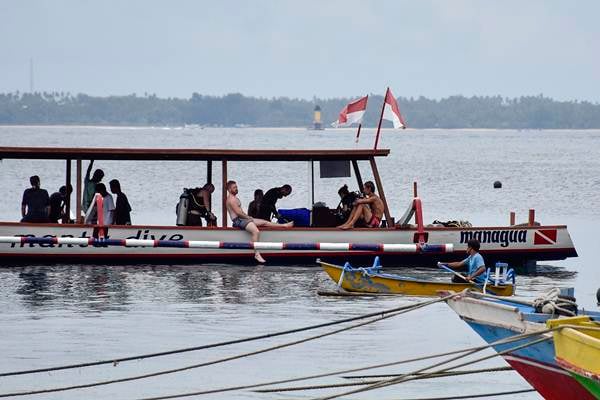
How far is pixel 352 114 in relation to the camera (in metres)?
31.3

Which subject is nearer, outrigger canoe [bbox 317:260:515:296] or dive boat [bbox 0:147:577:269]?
outrigger canoe [bbox 317:260:515:296]

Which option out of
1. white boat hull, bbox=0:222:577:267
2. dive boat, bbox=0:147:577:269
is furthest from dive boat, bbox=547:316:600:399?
white boat hull, bbox=0:222:577:267

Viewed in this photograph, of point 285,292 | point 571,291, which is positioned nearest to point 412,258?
point 285,292

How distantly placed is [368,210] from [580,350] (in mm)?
14925

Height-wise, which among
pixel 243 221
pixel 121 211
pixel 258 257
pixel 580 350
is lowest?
pixel 580 350

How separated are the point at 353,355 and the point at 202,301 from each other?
17.5 feet

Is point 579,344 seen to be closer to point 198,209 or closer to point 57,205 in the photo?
point 198,209

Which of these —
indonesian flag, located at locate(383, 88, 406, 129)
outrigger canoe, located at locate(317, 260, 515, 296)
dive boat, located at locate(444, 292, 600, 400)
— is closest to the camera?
dive boat, located at locate(444, 292, 600, 400)

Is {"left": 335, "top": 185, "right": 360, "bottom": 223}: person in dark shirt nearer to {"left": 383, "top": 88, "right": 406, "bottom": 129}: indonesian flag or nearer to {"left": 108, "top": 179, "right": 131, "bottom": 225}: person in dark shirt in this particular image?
{"left": 383, "top": 88, "right": 406, "bottom": 129}: indonesian flag

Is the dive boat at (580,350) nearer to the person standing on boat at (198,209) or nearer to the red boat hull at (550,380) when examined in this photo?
the red boat hull at (550,380)

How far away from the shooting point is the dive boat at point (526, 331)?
14461 millimetres

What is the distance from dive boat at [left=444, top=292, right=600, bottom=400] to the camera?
14461mm

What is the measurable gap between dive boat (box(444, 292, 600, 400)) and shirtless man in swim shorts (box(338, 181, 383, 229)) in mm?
12393

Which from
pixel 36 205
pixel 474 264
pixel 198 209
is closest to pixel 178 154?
pixel 198 209
